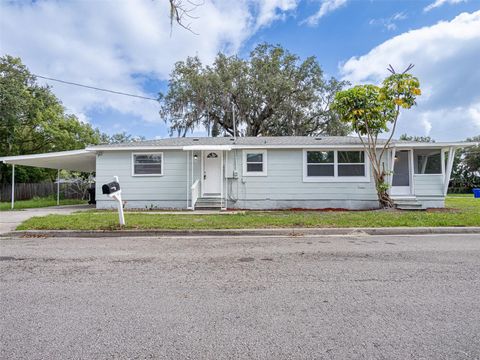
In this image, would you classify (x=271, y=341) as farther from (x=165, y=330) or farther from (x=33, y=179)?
(x=33, y=179)

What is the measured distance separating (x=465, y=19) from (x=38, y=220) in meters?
18.2

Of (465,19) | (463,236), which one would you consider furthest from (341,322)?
(465,19)

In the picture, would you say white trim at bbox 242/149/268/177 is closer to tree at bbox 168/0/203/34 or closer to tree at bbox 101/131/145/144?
tree at bbox 168/0/203/34

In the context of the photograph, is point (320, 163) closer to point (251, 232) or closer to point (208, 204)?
point (208, 204)

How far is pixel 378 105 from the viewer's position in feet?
39.1

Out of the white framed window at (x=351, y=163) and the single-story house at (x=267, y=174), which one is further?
the white framed window at (x=351, y=163)

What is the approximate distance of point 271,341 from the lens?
2512 mm

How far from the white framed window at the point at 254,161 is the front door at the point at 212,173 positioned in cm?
121

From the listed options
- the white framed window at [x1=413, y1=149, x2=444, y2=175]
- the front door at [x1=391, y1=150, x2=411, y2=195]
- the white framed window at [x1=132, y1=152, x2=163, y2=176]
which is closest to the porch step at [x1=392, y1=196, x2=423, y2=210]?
the front door at [x1=391, y1=150, x2=411, y2=195]

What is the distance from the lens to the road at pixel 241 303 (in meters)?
2.43

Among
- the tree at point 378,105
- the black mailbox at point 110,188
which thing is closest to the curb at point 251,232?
the black mailbox at point 110,188

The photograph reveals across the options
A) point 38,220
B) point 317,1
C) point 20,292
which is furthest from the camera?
point 317,1

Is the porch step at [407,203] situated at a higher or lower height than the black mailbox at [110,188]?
lower

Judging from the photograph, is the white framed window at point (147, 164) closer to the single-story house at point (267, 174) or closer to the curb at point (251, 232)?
the single-story house at point (267, 174)
